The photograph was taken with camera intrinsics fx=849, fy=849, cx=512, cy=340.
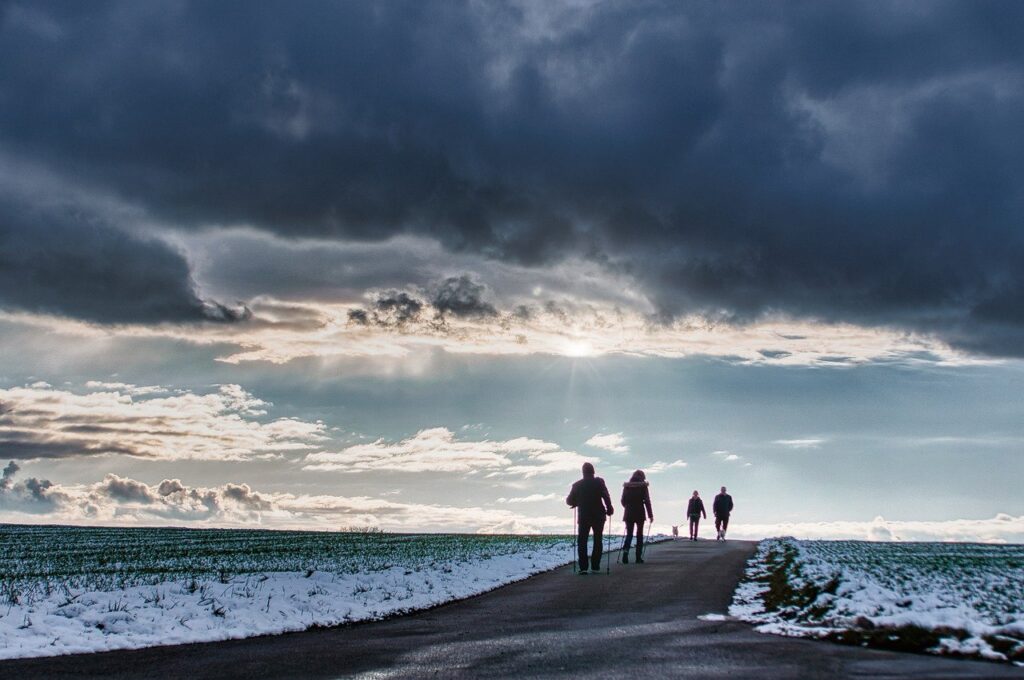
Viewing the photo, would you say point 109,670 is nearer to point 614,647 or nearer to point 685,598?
point 614,647

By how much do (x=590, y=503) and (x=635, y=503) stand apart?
3.48 m

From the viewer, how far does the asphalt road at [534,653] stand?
7879mm

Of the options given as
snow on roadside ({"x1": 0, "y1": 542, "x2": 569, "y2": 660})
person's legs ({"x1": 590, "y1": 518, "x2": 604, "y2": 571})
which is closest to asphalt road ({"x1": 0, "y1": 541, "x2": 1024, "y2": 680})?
snow on roadside ({"x1": 0, "y1": 542, "x2": 569, "y2": 660})

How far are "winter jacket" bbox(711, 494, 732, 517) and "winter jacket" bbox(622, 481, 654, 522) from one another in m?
15.0

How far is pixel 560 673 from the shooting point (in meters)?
7.89

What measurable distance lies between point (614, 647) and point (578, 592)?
22.8 ft

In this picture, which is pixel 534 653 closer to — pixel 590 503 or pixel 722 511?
pixel 590 503

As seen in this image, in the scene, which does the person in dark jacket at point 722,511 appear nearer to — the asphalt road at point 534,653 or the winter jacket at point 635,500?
the winter jacket at point 635,500

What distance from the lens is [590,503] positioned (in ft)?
69.9

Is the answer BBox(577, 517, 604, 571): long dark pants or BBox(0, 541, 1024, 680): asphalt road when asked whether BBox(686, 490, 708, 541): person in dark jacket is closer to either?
BBox(577, 517, 604, 571): long dark pants

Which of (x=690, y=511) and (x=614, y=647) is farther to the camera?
(x=690, y=511)

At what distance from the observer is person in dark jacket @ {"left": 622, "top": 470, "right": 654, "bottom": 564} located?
24141 millimetres

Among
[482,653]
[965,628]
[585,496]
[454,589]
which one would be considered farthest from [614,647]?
[585,496]

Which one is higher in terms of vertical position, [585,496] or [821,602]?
[585,496]
